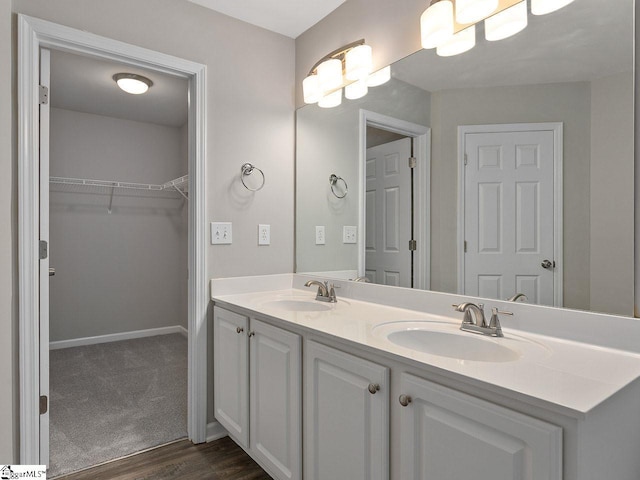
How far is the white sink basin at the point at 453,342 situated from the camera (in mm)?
1183

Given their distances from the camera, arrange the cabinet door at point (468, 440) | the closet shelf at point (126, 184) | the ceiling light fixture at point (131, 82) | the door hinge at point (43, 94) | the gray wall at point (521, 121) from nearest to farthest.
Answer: the cabinet door at point (468, 440) → the gray wall at point (521, 121) → the door hinge at point (43, 94) → the ceiling light fixture at point (131, 82) → the closet shelf at point (126, 184)

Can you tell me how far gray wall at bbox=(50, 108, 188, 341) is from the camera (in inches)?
148

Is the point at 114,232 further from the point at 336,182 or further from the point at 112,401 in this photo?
the point at 336,182

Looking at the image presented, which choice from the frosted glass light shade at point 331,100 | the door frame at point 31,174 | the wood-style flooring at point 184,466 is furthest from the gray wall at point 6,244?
the frosted glass light shade at point 331,100

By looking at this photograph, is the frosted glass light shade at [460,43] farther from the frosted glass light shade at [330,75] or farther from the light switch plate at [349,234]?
Result: the light switch plate at [349,234]

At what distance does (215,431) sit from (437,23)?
2.24 meters

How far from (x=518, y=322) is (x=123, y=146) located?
407 cm

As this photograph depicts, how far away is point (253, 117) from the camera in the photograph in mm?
2262

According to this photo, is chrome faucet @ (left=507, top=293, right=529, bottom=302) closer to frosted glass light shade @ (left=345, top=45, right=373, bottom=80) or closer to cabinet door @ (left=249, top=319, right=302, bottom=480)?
cabinet door @ (left=249, top=319, right=302, bottom=480)

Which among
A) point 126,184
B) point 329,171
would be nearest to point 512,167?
point 329,171

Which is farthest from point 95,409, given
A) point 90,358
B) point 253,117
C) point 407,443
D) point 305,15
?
point 305,15

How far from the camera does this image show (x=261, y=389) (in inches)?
66.2

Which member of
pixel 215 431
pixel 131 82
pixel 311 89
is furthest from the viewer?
pixel 131 82

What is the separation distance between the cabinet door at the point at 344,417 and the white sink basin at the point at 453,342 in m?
0.17
